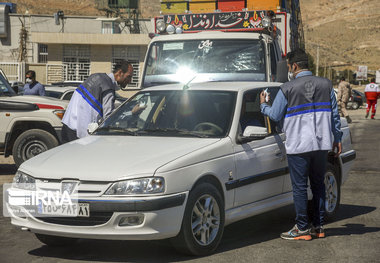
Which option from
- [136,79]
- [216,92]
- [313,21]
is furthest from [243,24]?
[313,21]

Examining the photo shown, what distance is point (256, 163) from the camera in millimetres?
7262

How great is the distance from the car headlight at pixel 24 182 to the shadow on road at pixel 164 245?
2.24 ft

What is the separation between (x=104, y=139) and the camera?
7223 mm

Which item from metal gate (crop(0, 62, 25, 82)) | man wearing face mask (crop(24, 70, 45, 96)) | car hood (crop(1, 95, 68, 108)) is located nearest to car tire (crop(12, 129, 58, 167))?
car hood (crop(1, 95, 68, 108))

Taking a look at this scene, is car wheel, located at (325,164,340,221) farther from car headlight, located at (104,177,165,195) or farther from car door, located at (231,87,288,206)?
car headlight, located at (104,177,165,195)

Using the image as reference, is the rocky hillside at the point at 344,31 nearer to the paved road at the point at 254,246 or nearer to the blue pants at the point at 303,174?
the paved road at the point at 254,246

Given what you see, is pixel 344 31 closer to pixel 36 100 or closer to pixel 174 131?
pixel 36 100

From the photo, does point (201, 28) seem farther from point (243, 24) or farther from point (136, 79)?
point (136, 79)

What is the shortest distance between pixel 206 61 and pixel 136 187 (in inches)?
250

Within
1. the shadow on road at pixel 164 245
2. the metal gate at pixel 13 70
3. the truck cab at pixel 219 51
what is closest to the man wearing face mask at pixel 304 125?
the shadow on road at pixel 164 245

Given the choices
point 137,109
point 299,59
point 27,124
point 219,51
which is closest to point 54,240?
point 137,109

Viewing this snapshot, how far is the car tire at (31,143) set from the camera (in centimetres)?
1284

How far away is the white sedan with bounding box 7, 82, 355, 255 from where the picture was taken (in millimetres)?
6070

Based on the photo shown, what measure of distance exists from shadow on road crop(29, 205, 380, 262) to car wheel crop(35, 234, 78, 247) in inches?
2.4
